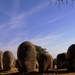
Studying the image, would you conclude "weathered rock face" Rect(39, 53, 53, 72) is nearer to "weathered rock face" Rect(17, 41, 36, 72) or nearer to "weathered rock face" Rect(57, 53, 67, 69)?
"weathered rock face" Rect(17, 41, 36, 72)

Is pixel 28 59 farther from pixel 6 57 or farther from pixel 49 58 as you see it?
pixel 6 57

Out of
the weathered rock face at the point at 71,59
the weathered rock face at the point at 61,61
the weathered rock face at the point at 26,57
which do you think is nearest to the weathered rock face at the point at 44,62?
the weathered rock face at the point at 26,57

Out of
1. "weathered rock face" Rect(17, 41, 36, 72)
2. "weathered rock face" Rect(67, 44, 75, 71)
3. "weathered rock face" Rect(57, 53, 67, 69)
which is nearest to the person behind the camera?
"weathered rock face" Rect(67, 44, 75, 71)

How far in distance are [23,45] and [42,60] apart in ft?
10.8

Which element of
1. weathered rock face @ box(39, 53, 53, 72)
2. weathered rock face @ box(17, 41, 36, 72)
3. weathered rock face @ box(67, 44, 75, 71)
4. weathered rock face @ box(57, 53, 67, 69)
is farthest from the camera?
weathered rock face @ box(57, 53, 67, 69)

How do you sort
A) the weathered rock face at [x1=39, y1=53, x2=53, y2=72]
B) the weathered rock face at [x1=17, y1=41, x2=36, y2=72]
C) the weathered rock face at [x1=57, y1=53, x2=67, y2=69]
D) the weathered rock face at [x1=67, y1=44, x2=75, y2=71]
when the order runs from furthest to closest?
the weathered rock face at [x1=57, y1=53, x2=67, y2=69] → the weathered rock face at [x1=39, y1=53, x2=53, y2=72] → the weathered rock face at [x1=17, y1=41, x2=36, y2=72] → the weathered rock face at [x1=67, y1=44, x2=75, y2=71]

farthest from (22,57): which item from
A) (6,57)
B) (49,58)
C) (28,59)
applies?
(6,57)

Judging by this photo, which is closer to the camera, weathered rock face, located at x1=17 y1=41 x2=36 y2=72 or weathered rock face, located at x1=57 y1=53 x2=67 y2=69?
weathered rock face, located at x1=17 y1=41 x2=36 y2=72

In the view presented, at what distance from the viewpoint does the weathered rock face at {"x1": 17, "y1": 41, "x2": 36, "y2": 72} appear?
22.5m

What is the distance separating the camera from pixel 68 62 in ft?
68.4

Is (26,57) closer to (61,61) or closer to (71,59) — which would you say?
(71,59)

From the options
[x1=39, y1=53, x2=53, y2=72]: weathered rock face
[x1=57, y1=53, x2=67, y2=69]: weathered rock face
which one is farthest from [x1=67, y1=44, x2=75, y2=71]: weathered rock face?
[x1=57, y1=53, x2=67, y2=69]: weathered rock face

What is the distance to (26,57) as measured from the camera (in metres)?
22.5

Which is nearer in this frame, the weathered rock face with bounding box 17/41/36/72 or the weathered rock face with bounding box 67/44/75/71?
the weathered rock face with bounding box 67/44/75/71
